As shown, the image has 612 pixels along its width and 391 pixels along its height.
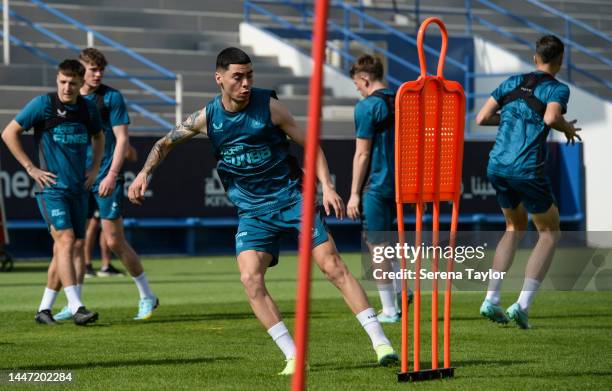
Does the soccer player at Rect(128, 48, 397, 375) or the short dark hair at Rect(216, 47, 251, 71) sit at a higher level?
the short dark hair at Rect(216, 47, 251, 71)

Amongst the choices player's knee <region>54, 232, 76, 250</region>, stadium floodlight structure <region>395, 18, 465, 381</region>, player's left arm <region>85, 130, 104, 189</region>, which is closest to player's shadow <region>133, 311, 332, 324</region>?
player's knee <region>54, 232, 76, 250</region>

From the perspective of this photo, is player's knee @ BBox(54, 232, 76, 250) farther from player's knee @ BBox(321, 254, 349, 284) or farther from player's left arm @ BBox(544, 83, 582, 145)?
player's left arm @ BBox(544, 83, 582, 145)

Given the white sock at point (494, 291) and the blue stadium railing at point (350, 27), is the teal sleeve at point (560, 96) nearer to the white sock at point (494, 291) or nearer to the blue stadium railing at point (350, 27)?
the white sock at point (494, 291)

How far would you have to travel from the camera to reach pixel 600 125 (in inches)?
944

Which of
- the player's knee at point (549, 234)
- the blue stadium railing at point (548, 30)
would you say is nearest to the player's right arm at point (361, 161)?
the player's knee at point (549, 234)

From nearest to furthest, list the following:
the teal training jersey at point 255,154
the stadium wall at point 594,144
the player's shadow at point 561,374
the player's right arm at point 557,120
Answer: the player's shadow at point 561,374 < the teal training jersey at point 255,154 < the player's right arm at point 557,120 < the stadium wall at point 594,144

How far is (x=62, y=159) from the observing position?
1058 cm

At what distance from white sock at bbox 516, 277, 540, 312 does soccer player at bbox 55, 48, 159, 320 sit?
124 inches

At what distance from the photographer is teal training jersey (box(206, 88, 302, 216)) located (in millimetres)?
7762

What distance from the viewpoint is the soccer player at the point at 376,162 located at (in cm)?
1077

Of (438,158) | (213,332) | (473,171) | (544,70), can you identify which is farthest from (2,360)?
(473,171)

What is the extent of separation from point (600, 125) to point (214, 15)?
8.57 meters

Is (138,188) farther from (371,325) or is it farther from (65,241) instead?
(65,241)

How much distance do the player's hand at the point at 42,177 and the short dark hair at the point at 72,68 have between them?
795 millimetres
